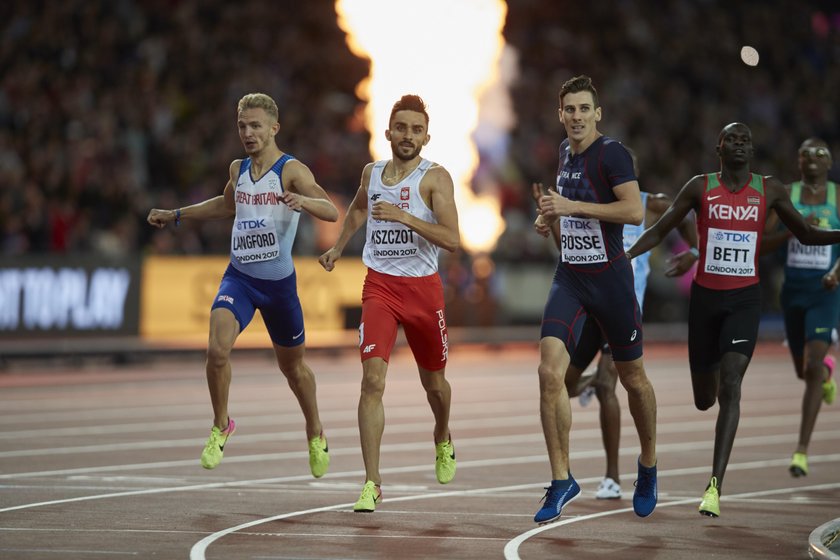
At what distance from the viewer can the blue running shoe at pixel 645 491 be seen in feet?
34.3

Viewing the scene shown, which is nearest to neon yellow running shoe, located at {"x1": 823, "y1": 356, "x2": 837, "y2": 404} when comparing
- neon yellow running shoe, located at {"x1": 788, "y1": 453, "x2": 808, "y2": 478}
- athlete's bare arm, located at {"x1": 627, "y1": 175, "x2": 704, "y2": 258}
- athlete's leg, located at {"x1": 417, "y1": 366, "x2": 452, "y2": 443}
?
neon yellow running shoe, located at {"x1": 788, "y1": 453, "x2": 808, "y2": 478}

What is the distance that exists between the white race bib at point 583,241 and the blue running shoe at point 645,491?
1.49 meters

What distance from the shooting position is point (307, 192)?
11.4 metres

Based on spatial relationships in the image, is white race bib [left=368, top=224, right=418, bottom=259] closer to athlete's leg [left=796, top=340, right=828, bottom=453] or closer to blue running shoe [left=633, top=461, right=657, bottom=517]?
blue running shoe [left=633, top=461, right=657, bottom=517]

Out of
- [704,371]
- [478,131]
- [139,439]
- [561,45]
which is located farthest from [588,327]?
[561,45]

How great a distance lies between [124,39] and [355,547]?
21571 millimetres

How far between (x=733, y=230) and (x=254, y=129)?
3618mm

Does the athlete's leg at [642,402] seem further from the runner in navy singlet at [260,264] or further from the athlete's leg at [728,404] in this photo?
the runner in navy singlet at [260,264]

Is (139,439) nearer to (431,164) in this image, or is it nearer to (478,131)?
(431,164)

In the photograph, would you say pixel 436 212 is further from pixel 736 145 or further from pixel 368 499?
pixel 736 145

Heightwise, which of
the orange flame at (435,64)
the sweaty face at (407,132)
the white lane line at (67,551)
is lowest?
the white lane line at (67,551)

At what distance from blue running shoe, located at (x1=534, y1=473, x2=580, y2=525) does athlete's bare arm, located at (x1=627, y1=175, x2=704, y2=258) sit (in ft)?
6.66

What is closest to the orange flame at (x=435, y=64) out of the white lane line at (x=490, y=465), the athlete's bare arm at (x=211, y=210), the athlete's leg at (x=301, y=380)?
the white lane line at (x=490, y=465)

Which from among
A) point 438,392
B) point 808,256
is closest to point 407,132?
point 438,392
